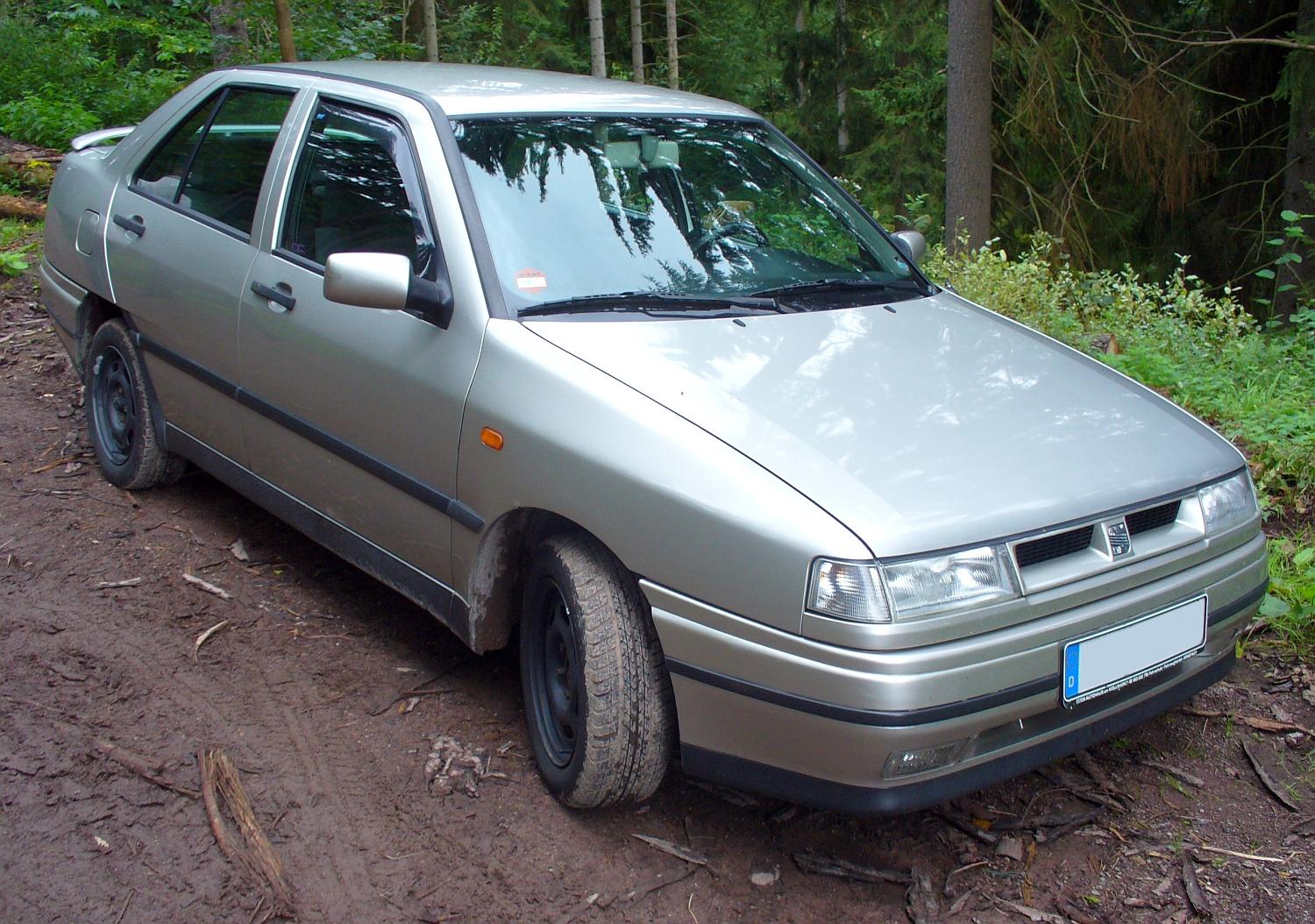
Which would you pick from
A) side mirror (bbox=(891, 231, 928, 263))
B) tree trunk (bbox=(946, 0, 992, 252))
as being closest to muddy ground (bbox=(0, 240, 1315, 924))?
side mirror (bbox=(891, 231, 928, 263))

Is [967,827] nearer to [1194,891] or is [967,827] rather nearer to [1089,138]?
[1194,891]

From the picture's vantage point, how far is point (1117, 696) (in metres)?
2.71

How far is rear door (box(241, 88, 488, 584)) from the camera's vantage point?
3.17 metres

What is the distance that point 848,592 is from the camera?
92.4 inches

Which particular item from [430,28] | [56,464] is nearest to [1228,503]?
[56,464]

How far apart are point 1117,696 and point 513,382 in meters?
1.61

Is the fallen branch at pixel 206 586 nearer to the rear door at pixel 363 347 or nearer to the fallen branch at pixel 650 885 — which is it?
the rear door at pixel 363 347

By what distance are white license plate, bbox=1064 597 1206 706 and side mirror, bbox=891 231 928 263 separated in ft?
5.44

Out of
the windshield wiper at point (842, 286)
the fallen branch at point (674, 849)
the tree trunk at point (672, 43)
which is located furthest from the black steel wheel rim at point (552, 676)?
the tree trunk at point (672, 43)

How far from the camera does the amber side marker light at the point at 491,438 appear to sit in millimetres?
2957

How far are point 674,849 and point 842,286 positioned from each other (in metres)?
1.70

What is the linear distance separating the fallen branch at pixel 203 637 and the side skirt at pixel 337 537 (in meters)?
0.40

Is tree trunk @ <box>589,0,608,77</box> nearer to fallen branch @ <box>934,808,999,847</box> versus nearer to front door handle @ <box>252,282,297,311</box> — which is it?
front door handle @ <box>252,282,297,311</box>

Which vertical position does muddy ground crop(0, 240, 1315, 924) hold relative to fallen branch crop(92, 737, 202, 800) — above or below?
below
